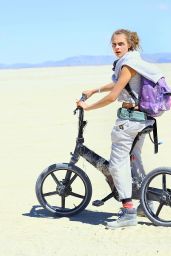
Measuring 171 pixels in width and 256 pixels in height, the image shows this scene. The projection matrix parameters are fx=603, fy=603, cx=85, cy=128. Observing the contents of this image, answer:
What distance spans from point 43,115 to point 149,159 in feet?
28.5

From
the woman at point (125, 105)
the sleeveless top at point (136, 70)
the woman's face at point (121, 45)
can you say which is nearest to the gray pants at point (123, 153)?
the woman at point (125, 105)

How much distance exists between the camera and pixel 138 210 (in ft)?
20.8

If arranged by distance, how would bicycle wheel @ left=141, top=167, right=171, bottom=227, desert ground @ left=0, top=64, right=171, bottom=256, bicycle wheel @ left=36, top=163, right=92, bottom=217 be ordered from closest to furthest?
desert ground @ left=0, top=64, right=171, bottom=256, bicycle wheel @ left=141, top=167, right=171, bottom=227, bicycle wheel @ left=36, top=163, right=92, bottom=217

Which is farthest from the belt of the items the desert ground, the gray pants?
the desert ground

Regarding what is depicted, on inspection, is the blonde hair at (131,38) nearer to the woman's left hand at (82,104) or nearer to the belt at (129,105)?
the belt at (129,105)

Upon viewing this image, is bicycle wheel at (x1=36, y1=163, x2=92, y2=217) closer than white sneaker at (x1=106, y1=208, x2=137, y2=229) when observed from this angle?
No

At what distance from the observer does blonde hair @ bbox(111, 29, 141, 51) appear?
5820 millimetres

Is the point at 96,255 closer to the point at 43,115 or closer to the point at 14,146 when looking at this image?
the point at 14,146

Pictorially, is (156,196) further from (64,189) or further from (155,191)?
(64,189)

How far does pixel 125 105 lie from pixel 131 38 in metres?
0.65

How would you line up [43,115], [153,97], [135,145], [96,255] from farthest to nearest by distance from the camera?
[43,115] → [135,145] → [153,97] → [96,255]

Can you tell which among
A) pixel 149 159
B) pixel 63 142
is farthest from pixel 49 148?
pixel 149 159

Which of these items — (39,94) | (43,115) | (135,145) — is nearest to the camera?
(135,145)

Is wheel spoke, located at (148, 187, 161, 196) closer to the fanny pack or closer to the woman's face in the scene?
the fanny pack
